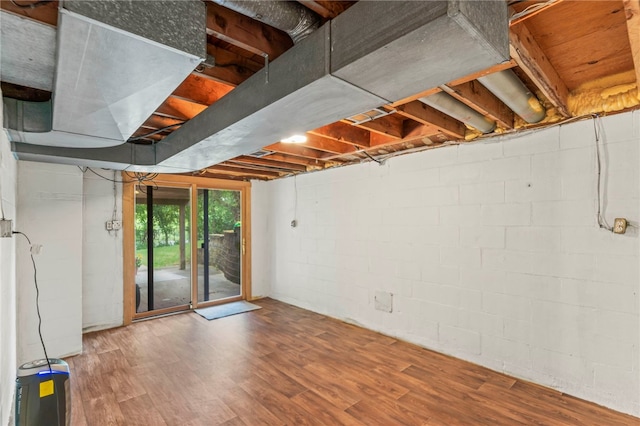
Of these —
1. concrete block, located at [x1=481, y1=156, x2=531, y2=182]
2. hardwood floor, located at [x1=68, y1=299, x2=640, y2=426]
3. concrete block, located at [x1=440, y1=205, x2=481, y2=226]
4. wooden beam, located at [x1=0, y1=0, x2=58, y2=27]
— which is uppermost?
wooden beam, located at [x1=0, y1=0, x2=58, y2=27]

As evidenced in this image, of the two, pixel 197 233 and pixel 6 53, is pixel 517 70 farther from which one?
pixel 197 233

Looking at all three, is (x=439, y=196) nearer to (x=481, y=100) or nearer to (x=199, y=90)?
(x=481, y=100)

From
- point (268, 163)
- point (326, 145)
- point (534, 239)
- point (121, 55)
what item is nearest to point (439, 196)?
point (534, 239)

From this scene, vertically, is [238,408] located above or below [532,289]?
below

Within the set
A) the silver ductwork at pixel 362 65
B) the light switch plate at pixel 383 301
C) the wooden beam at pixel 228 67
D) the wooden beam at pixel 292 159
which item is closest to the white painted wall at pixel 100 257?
the wooden beam at pixel 292 159

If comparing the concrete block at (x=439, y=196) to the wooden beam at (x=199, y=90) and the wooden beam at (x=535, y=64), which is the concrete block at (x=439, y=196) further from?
the wooden beam at (x=199, y=90)

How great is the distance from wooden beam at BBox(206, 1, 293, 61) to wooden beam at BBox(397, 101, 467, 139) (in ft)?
3.11

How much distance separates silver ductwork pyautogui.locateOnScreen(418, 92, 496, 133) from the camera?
206 centimetres

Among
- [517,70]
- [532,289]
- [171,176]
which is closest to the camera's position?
[517,70]

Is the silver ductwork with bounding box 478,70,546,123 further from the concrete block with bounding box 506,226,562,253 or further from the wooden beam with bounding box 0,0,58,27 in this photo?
the wooden beam with bounding box 0,0,58,27

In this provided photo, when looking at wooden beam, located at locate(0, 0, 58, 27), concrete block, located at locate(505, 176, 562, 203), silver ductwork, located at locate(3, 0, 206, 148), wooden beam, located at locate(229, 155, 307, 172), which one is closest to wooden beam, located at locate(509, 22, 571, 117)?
concrete block, located at locate(505, 176, 562, 203)

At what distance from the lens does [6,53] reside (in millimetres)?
1260

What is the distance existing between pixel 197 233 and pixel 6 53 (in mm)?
3755

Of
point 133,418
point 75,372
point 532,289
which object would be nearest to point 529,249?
point 532,289
